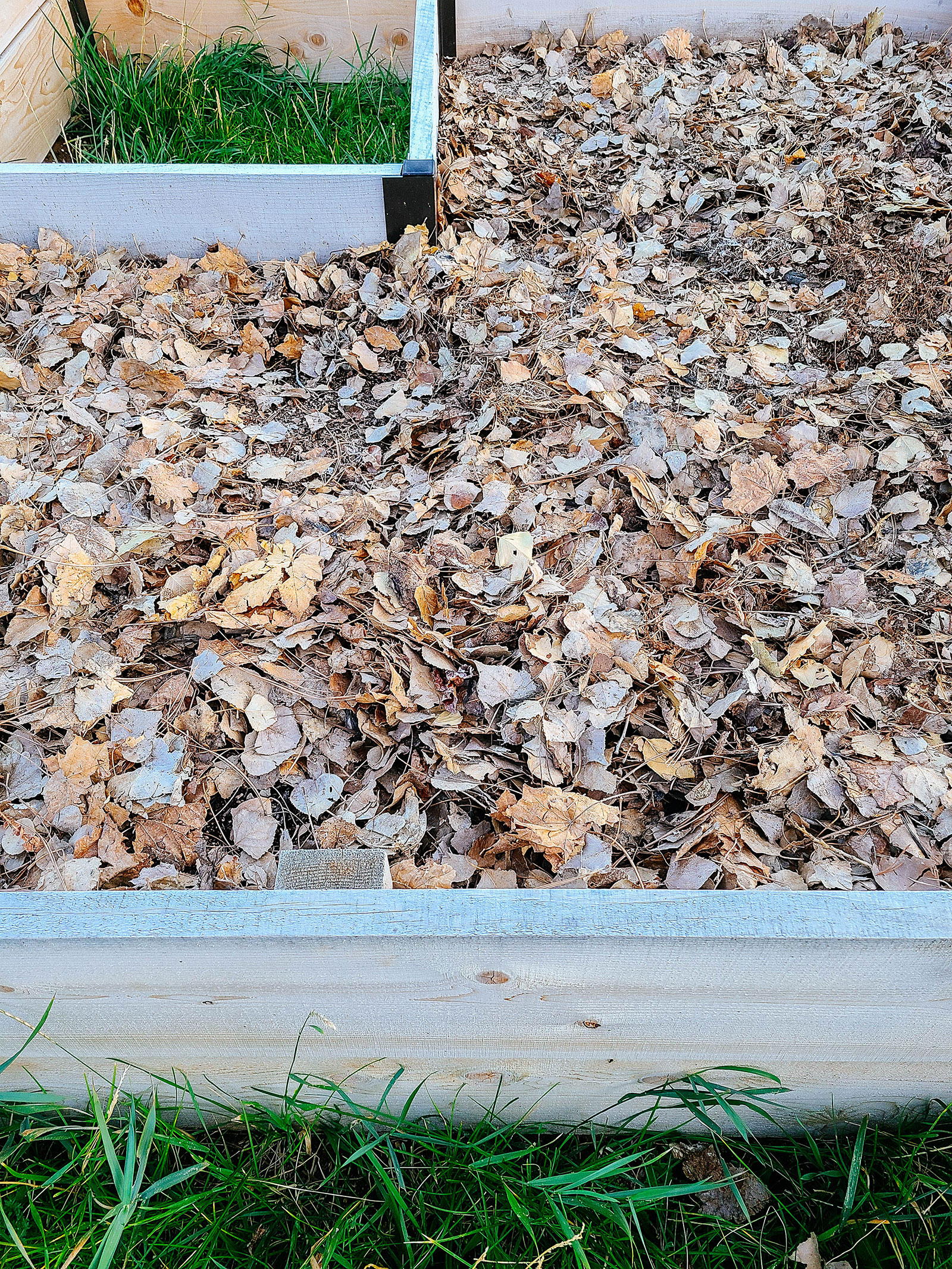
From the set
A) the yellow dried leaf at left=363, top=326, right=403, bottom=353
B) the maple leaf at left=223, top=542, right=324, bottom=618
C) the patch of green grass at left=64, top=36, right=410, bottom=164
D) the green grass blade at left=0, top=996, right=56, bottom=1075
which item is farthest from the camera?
the patch of green grass at left=64, top=36, right=410, bottom=164

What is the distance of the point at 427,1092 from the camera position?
129cm

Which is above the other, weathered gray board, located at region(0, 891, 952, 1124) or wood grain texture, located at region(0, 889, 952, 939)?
wood grain texture, located at region(0, 889, 952, 939)

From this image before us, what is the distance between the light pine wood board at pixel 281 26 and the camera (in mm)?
3480

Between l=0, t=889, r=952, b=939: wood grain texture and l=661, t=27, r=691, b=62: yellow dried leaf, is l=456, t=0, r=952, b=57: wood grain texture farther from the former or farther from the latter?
l=0, t=889, r=952, b=939: wood grain texture

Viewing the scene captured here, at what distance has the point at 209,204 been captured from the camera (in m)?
2.47

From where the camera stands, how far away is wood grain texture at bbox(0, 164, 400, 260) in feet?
7.89

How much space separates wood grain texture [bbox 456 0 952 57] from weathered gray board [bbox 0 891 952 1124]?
3699 millimetres

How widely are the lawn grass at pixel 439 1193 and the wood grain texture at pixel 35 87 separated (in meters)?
3.10

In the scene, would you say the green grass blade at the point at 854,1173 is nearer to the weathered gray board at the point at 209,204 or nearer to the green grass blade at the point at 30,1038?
the green grass blade at the point at 30,1038

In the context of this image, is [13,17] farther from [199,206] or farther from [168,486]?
[168,486]

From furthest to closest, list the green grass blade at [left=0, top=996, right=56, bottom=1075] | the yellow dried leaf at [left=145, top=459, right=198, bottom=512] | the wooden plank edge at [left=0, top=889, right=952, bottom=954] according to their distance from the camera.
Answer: the yellow dried leaf at [left=145, top=459, right=198, bottom=512] → the green grass blade at [left=0, top=996, right=56, bottom=1075] → the wooden plank edge at [left=0, top=889, right=952, bottom=954]

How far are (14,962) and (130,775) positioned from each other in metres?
0.48

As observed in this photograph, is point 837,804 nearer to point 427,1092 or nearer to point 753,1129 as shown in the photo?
point 753,1129

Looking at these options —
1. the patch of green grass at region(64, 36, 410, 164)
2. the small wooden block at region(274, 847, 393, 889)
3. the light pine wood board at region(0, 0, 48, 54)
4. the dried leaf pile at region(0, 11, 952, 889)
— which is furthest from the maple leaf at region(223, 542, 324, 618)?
the light pine wood board at region(0, 0, 48, 54)
